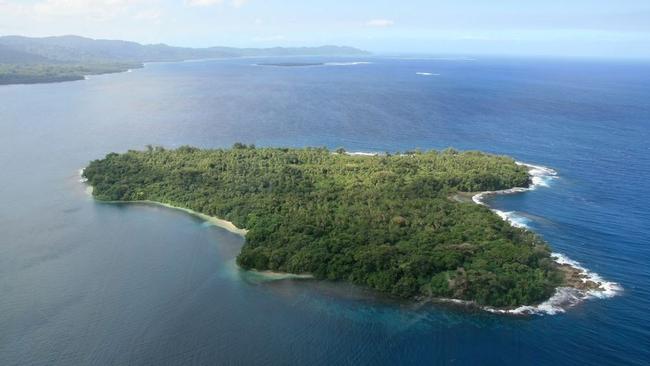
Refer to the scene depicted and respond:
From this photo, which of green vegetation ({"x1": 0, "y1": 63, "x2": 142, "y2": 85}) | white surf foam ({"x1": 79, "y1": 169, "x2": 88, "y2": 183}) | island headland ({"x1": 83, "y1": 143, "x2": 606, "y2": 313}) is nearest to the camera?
island headland ({"x1": 83, "y1": 143, "x2": 606, "y2": 313})

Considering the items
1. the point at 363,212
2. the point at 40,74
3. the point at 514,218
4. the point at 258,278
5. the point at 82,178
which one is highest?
the point at 40,74

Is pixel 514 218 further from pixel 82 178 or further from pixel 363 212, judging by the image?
pixel 82 178

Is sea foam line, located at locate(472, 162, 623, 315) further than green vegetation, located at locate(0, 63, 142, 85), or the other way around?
green vegetation, located at locate(0, 63, 142, 85)

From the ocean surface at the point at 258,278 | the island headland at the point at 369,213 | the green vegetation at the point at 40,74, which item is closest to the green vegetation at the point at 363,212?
the island headland at the point at 369,213

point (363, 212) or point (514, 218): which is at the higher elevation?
point (363, 212)

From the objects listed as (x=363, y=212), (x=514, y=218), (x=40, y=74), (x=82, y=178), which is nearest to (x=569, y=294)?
(x=514, y=218)

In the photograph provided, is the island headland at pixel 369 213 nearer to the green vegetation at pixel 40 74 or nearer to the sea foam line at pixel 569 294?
the sea foam line at pixel 569 294

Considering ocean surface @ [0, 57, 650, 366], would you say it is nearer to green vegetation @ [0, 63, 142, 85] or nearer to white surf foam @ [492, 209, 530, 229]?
white surf foam @ [492, 209, 530, 229]

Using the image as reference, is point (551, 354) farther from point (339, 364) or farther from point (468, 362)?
point (339, 364)

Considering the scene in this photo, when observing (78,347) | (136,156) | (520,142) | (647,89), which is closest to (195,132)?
(136,156)

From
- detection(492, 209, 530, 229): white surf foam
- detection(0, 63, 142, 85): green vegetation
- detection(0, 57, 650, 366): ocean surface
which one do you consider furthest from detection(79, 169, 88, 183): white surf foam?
detection(0, 63, 142, 85): green vegetation
